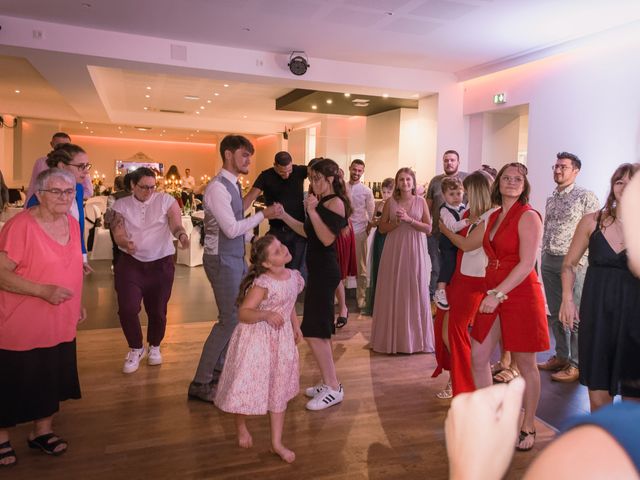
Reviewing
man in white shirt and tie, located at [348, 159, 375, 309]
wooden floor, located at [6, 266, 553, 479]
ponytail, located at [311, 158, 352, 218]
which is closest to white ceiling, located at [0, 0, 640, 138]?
man in white shirt and tie, located at [348, 159, 375, 309]

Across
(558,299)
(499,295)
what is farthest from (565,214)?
(499,295)

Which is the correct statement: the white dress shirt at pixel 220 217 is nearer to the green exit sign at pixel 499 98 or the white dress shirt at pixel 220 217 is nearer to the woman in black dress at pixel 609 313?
the woman in black dress at pixel 609 313

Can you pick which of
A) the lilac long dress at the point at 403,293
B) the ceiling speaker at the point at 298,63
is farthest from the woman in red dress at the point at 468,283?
the ceiling speaker at the point at 298,63

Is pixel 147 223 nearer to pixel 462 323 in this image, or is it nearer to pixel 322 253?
pixel 322 253

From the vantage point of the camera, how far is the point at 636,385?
220cm

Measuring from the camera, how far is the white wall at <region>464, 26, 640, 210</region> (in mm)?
5578

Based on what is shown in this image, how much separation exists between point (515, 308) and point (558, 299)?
1.94 meters

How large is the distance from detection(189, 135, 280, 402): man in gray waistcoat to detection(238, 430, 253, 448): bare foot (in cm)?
66

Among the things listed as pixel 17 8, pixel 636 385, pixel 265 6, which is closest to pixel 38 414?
pixel 636 385

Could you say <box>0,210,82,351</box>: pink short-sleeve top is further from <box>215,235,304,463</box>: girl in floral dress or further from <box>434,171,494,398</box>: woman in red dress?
<box>434,171,494,398</box>: woman in red dress

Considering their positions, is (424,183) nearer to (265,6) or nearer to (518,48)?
(518,48)

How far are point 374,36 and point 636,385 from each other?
5133mm

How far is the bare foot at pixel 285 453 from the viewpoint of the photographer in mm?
A: 2637

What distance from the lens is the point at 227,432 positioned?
2963 millimetres
